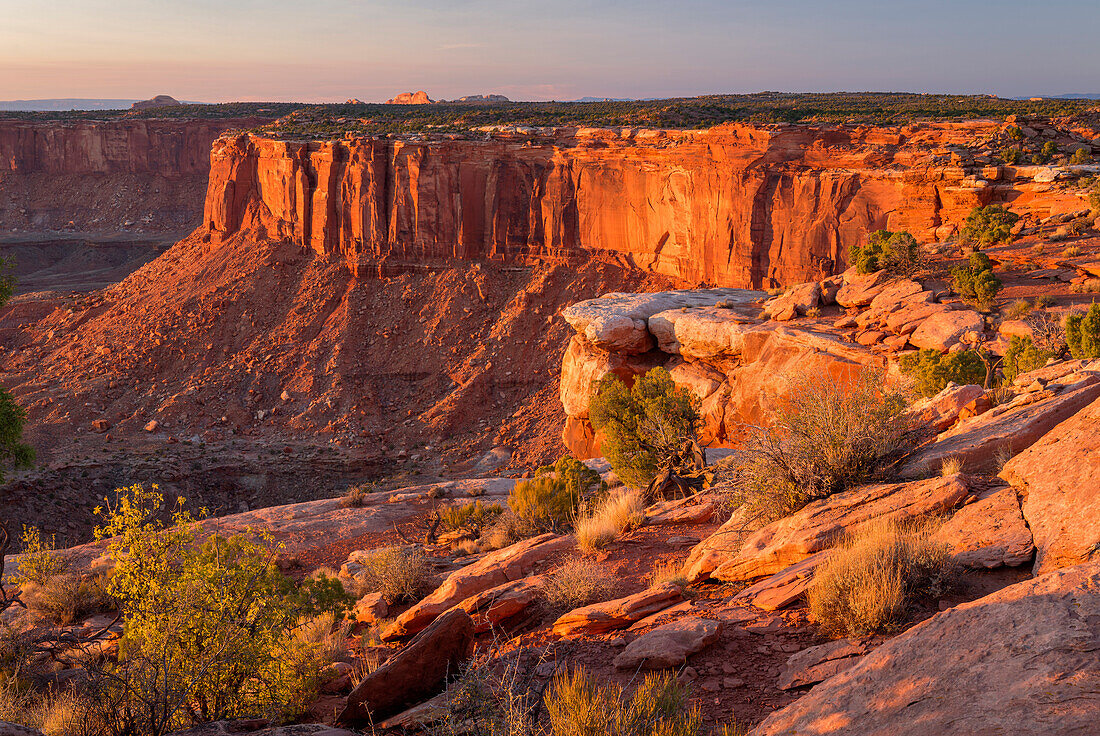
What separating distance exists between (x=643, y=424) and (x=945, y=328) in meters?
8.34

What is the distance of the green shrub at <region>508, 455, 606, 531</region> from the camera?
14.6 metres

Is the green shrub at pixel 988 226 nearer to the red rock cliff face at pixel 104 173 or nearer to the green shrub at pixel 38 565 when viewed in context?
the green shrub at pixel 38 565

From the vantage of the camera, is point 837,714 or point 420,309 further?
point 420,309

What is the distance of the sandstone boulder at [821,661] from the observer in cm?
514

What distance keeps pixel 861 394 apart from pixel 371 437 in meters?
27.3

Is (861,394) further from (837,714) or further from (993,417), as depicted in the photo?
(837,714)

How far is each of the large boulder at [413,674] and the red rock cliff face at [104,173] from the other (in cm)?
8129

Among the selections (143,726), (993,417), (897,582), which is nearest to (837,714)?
(897,582)

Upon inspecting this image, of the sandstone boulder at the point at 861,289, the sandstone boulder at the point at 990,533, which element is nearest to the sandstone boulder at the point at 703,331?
the sandstone boulder at the point at 861,289

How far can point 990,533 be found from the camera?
6.22 m

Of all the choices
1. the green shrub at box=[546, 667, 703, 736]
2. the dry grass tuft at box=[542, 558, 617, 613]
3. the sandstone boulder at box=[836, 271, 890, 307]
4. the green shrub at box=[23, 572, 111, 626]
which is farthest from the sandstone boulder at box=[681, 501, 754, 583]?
the sandstone boulder at box=[836, 271, 890, 307]

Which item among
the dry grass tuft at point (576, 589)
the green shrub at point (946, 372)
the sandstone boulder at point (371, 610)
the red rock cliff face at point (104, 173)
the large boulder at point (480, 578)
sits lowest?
the sandstone boulder at point (371, 610)

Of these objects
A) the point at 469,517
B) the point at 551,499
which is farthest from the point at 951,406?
the point at 469,517

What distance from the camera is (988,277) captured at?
727 inches
